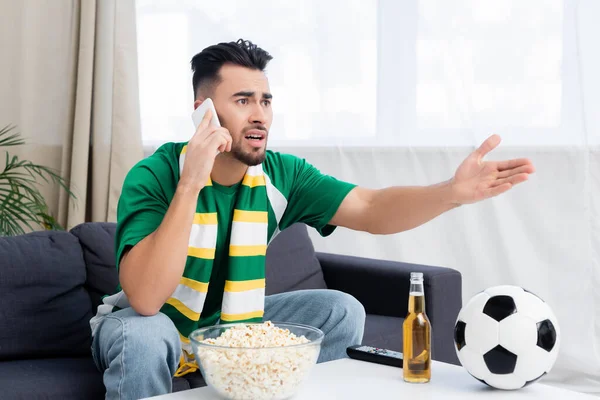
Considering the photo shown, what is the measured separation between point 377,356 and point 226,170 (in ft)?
2.13

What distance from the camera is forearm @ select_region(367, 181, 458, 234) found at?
5.84 feet

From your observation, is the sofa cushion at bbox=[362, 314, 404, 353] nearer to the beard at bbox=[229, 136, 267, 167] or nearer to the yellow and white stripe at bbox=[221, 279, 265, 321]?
the yellow and white stripe at bbox=[221, 279, 265, 321]

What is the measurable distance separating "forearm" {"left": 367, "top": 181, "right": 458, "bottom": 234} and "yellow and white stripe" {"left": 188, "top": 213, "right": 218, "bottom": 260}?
406 mm

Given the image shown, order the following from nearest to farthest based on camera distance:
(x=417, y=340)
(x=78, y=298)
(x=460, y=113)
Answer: (x=417, y=340) < (x=78, y=298) < (x=460, y=113)

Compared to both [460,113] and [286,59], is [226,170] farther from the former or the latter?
[286,59]

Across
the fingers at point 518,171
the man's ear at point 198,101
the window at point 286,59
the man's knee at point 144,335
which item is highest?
the window at point 286,59

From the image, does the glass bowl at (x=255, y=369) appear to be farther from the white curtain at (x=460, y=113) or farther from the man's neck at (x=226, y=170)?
the white curtain at (x=460, y=113)

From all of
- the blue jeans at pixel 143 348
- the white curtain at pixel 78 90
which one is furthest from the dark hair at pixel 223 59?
the white curtain at pixel 78 90

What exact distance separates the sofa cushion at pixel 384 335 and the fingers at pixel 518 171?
2.42 ft

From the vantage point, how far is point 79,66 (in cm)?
Result: 351

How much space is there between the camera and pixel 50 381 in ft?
5.78

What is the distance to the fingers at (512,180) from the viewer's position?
5.15 ft

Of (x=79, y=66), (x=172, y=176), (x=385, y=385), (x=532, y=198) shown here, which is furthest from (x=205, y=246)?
(x=79, y=66)

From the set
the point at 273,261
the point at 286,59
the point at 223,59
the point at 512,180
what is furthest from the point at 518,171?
the point at 286,59
